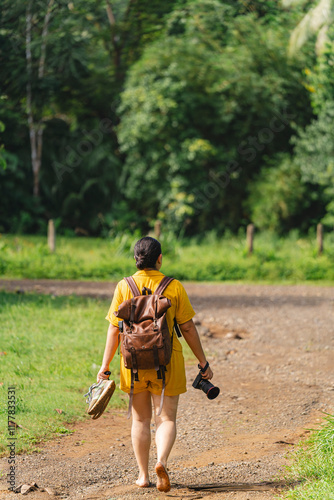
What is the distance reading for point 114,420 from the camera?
600 cm

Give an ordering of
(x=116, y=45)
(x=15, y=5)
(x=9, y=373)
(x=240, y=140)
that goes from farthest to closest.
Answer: (x=116, y=45) < (x=240, y=140) < (x=15, y=5) < (x=9, y=373)

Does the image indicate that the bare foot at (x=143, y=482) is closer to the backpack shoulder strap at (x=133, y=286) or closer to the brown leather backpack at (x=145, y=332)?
the brown leather backpack at (x=145, y=332)

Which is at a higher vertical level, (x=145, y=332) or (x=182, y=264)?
(x=145, y=332)

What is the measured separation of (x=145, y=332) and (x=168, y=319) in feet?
0.82

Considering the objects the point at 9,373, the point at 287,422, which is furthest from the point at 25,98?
the point at 287,422

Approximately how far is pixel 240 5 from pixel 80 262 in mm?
9959

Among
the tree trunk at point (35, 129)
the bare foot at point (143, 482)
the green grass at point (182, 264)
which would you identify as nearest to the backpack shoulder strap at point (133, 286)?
the bare foot at point (143, 482)

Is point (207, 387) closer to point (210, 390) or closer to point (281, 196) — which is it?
point (210, 390)

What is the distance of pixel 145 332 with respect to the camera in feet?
13.1

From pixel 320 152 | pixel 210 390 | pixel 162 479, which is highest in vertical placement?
pixel 320 152

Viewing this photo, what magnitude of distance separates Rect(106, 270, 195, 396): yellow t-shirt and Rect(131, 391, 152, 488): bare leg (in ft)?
0.32

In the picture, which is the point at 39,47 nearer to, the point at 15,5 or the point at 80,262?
the point at 15,5

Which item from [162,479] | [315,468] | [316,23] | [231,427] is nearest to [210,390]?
[162,479]

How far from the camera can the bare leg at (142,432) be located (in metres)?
4.27
